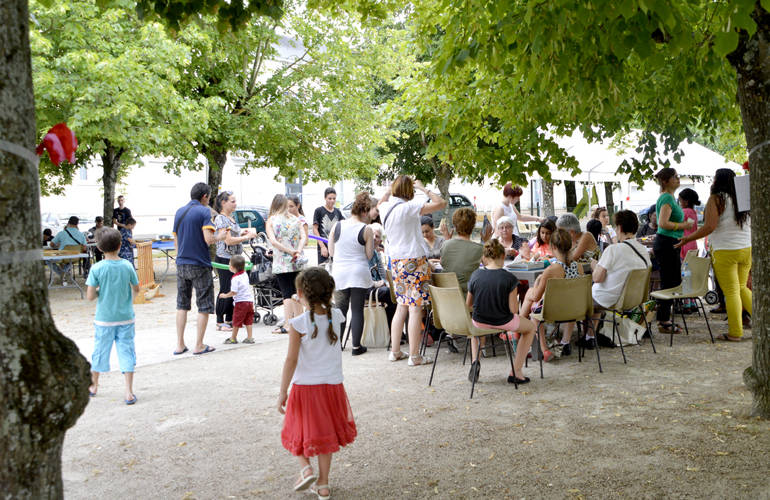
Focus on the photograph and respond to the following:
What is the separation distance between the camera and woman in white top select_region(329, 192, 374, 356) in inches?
309

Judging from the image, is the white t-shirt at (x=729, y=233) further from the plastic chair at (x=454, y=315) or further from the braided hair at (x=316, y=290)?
the braided hair at (x=316, y=290)

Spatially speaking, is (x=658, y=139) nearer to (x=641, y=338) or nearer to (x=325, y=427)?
(x=641, y=338)

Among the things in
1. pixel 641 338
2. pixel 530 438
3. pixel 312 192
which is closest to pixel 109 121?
pixel 641 338

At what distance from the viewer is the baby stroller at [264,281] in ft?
32.5

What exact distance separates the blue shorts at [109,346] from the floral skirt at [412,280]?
2804 mm

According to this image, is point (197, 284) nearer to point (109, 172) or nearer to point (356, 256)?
point (356, 256)

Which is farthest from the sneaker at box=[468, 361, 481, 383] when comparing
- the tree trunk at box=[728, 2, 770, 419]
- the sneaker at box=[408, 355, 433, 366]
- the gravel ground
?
the tree trunk at box=[728, 2, 770, 419]

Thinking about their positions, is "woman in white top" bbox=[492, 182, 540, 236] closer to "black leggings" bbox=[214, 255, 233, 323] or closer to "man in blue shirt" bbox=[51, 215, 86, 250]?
"black leggings" bbox=[214, 255, 233, 323]

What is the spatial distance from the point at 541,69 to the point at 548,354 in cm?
339

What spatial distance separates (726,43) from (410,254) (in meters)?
4.24

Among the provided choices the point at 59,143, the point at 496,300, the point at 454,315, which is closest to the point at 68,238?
the point at 454,315

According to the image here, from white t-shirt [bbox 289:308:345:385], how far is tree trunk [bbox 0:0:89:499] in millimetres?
1726

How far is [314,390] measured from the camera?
3.95 m

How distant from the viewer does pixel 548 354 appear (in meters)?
7.25
